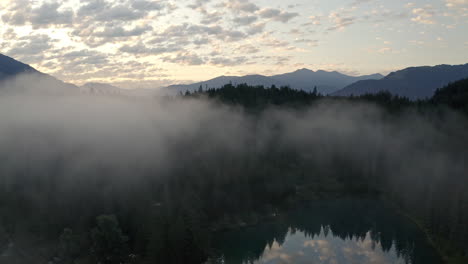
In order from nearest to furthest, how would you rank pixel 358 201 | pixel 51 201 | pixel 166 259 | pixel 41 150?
pixel 166 259, pixel 51 201, pixel 358 201, pixel 41 150

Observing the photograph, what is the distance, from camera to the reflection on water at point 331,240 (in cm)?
10081

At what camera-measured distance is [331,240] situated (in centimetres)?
11781

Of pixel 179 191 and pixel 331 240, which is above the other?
pixel 179 191

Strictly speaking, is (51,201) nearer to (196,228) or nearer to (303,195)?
(196,228)

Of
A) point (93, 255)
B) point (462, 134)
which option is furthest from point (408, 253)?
point (462, 134)

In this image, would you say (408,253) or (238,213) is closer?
(408,253)

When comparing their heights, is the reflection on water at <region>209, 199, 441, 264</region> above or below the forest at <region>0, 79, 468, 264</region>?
below

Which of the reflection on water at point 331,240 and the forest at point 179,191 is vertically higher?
the forest at point 179,191

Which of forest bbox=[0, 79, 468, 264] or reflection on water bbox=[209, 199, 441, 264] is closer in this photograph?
forest bbox=[0, 79, 468, 264]

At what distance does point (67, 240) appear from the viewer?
97312 mm

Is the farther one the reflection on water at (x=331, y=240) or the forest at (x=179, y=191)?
the reflection on water at (x=331, y=240)

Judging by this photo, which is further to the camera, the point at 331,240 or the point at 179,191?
the point at 179,191

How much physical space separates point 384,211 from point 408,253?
140 feet

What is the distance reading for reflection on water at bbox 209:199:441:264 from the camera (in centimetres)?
10081
